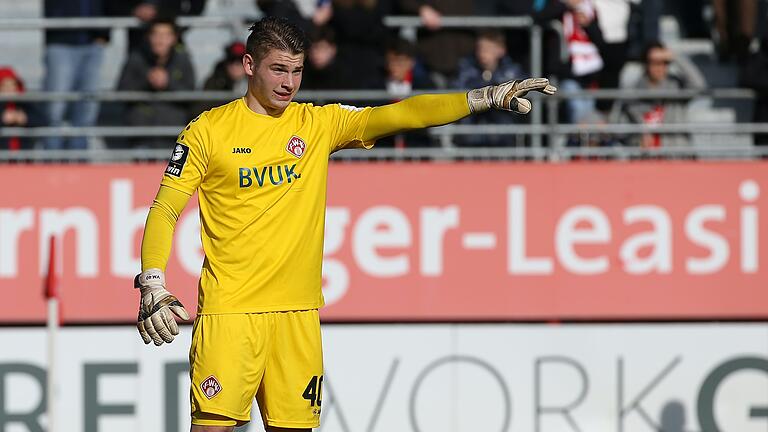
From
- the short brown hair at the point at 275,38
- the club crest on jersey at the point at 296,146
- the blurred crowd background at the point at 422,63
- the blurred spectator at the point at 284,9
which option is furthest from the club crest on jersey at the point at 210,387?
the blurred spectator at the point at 284,9

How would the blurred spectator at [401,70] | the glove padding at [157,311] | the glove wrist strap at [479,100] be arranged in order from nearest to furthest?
the glove padding at [157,311]
the glove wrist strap at [479,100]
the blurred spectator at [401,70]

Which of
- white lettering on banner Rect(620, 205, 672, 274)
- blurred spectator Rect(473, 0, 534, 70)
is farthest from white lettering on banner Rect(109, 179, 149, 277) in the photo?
white lettering on banner Rect(620, 205, 672, 274)

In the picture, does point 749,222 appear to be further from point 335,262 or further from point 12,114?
point 12,114

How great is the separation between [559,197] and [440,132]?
0.99 meters

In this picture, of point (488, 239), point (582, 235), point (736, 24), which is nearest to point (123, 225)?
point (488, 239)

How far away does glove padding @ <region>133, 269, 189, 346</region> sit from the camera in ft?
18.0

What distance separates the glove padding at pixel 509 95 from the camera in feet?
18.6

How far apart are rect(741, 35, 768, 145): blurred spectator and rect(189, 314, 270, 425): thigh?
5.44m

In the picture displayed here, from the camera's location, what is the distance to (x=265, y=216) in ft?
19.8

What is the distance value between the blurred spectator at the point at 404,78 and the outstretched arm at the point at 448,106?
13.7 ft

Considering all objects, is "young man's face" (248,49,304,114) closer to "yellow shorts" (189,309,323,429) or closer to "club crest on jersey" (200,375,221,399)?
"yellow shorts" (189,309,323,429)

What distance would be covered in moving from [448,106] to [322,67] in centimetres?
452

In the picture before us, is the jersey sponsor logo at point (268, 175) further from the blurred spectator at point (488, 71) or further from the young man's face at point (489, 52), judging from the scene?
the young man's face at point (489, 52)

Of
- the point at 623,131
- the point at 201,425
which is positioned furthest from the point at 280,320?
the point at 623,131
